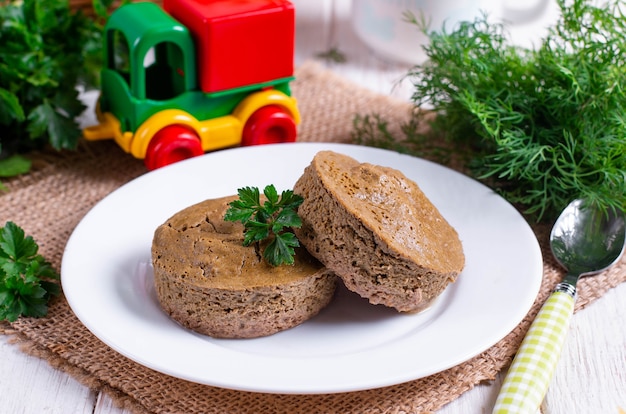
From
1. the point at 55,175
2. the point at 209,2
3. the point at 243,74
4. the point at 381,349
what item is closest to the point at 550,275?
the point at 381,349

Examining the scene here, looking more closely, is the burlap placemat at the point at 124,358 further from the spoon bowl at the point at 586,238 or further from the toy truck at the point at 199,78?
the toy truck at the point at 199,78

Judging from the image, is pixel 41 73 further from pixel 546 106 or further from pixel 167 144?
pixel 546 106

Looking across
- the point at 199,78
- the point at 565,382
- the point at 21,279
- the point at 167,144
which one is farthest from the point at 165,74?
the point at 565,382

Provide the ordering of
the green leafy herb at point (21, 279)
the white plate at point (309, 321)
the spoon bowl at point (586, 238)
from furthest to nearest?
the spoon bowl at point (586, 238) < the green leafy herb at point (21, 279) < the white plate at point (309, 321)

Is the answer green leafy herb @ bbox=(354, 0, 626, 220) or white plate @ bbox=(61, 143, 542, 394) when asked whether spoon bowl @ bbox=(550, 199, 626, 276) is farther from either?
white plate @ bbox=(61, 143, 542, 394)

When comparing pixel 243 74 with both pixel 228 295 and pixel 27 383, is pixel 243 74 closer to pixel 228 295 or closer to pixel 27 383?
pixel 228 295

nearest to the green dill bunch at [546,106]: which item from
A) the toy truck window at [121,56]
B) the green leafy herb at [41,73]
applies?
the toy truck window at [121,56]
